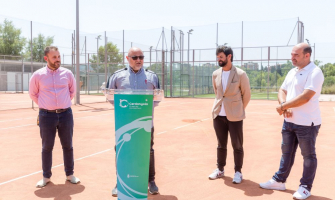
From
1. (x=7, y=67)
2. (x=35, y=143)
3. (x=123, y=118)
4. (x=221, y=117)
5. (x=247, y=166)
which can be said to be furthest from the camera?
(x=7, y=67)

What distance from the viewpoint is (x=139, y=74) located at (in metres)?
3.99

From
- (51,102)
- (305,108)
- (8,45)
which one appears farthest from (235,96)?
(8,45)

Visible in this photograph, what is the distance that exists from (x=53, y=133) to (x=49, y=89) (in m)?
0.63

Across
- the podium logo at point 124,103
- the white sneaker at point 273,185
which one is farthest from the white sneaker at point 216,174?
the podium logo at point 124,103

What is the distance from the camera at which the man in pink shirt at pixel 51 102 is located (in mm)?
4414

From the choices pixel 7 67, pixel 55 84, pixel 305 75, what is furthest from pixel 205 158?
pixel 7 67

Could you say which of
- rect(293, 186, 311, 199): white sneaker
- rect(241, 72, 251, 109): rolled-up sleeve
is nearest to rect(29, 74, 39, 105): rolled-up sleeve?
rect(241, 72, 251, 109): rolled-up sleeve

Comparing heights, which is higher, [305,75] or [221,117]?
[305,75]

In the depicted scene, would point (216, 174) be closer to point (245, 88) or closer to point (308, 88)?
point (245, 88)

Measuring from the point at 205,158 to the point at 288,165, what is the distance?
2014 millimetres

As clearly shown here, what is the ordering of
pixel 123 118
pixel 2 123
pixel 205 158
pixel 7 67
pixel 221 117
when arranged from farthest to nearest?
pixel 7 67, pixel 2 123, pixel 205 158, pixel 221 117, pixel 123 118

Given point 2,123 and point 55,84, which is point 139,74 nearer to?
point 55,84

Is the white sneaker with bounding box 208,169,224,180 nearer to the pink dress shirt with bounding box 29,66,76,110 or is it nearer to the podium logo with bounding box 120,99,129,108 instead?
the podium logo with bounding box 120,99,129,108

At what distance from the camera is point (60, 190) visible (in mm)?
4348
